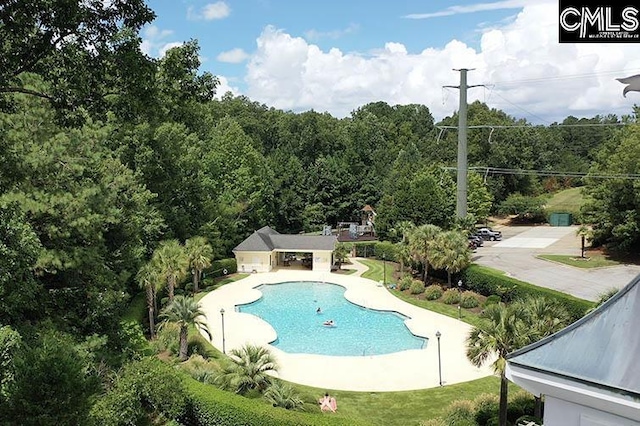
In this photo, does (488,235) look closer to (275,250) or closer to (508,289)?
(508,289)

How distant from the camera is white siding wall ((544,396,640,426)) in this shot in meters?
2.49

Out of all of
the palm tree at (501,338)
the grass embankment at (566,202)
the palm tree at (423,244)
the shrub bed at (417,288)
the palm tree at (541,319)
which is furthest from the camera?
the grass embankment at (566,202)

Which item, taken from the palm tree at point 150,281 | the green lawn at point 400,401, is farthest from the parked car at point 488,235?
the palm tree at point 150,281

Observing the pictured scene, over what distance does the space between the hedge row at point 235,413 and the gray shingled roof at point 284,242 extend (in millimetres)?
25398

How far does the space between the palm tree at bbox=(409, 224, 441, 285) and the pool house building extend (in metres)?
9.51

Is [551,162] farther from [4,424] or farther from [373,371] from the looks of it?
[4,424]

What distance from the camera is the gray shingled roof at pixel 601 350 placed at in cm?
248

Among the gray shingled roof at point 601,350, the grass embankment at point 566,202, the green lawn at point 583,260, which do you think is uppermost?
the gray shingled roof at point 601,350

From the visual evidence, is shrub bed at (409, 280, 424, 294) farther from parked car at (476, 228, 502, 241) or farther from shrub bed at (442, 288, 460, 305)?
parked car at (476, 228, 502, 241)

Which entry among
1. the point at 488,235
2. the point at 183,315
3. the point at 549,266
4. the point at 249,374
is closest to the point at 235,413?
the point at 249,374

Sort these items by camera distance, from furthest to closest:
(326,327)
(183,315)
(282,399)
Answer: (326,327) < (183,315) < (282,399)

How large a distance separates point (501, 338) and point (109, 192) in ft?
50.0

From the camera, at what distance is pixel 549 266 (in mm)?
35969

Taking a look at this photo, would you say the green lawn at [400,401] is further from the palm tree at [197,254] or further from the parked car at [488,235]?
the parked car at [488,235]
